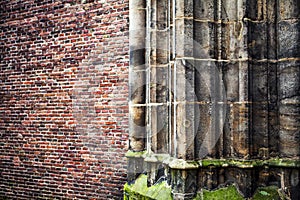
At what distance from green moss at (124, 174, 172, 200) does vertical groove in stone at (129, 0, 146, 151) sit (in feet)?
1.69

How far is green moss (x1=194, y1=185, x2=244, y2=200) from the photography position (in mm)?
4316

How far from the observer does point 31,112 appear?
7.81 m

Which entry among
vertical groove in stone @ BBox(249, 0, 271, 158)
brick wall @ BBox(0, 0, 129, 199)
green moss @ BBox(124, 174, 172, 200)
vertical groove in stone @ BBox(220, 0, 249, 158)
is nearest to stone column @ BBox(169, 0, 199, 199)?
green moss @ BBox(124, 174, 172, 200)

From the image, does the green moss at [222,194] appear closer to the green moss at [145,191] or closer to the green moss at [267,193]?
the green moss at [267,193]

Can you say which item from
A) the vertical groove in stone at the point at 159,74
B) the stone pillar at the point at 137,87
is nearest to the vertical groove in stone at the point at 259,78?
the vertical groove in stone at the point at 159,74

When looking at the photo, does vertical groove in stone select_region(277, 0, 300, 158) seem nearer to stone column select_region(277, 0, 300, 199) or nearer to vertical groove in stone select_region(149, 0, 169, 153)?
stone column select_region(277, 0, 300, 199)

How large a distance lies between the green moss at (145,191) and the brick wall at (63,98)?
3.91 ft

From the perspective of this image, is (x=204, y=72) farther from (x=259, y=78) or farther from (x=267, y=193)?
(x=267, y=193)

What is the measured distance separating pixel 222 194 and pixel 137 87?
2.01 metres

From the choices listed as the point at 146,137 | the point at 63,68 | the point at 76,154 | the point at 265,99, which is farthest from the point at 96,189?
the point at 265,99

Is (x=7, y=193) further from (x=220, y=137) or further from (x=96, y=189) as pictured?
(x=220, y=137)

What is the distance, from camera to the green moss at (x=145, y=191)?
4.68 meters

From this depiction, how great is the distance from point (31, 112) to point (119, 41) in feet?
8.76

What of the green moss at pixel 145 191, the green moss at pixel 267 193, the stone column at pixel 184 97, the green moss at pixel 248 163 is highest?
the stone column at pixel 184 97
